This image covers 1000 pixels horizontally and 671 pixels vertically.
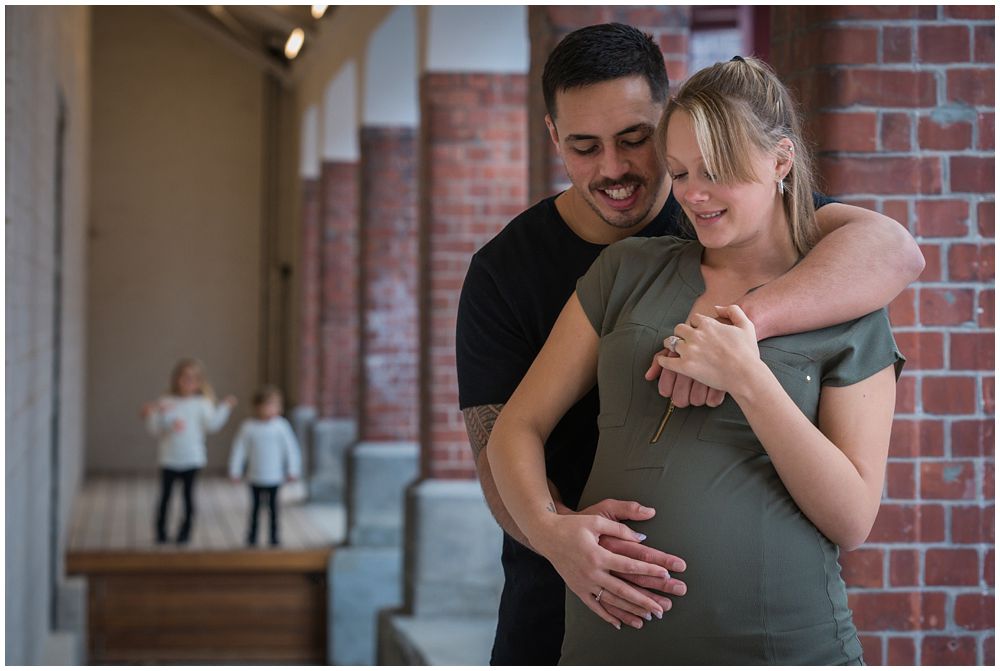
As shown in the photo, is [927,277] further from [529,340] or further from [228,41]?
[228,41]

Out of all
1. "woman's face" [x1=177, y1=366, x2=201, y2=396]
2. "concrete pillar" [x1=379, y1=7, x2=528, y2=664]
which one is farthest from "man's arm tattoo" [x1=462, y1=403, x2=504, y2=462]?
"woman's face" [x1=177, y1=366, x2=201, y2=396]

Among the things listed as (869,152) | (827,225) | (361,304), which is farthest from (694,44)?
(827,225)

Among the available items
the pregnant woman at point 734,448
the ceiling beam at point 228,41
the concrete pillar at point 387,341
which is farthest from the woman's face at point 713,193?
the ceiling beam at point 228,41

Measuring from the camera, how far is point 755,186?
1.74m

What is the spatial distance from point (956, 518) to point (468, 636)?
3429 mm

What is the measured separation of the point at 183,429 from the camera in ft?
28.1

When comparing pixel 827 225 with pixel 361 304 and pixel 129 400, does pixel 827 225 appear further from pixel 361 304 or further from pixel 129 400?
pixel 129 400

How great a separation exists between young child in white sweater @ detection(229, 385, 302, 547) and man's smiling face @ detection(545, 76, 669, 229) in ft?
21.8

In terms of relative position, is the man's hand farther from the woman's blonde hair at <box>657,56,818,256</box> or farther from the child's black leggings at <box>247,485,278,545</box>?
the child's black leggings at <box>247,485,278,545</box>

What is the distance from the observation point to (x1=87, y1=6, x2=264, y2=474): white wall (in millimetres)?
13492

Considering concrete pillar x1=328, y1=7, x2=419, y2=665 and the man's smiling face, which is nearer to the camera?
the man's smiling face

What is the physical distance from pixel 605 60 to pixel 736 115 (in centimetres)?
37

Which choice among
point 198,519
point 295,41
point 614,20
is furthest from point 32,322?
point 295,41

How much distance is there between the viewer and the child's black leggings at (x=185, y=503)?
8.57 metres
